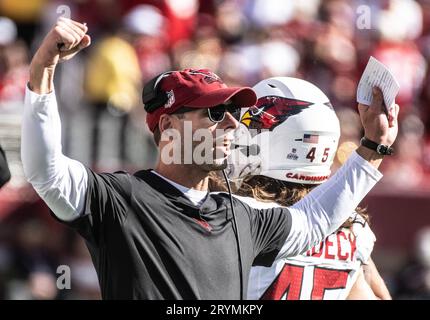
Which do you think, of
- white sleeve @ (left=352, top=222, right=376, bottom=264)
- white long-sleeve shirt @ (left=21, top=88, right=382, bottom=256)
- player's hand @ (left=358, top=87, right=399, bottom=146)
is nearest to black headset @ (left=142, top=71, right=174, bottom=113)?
white long-sleeve shirt @ (left=21, top=88, right=382, bottom=256)

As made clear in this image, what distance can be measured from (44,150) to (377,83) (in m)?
1.40

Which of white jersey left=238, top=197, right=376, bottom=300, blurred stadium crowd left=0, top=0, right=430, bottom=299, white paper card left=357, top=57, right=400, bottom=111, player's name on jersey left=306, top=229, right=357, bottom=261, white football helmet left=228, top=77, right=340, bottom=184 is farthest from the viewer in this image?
blurred stadium crowd left=0, top=0, right=430, bottom=299

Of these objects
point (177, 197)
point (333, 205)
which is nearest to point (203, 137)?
point (177, 197)

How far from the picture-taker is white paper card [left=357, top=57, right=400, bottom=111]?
389cm

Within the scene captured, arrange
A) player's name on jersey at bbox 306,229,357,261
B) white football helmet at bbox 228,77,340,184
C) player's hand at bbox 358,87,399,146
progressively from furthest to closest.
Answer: white football helmet at bbox 228,77,340,184 → player's name on jersey at bbox 306,229,357,261 → player's hand at bbox 358,87,399,146

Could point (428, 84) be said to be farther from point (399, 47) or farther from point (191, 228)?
point (191, 228)

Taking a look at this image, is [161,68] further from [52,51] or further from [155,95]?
[52,51]

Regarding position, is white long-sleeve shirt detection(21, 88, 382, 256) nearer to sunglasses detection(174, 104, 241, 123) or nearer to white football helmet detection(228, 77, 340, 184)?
sunglasses detection(174, 104, 241, 123)

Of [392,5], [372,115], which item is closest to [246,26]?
[392,5]

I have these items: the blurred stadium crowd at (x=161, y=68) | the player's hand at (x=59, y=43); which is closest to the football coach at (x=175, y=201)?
the player's hand at (x=59, y=43)

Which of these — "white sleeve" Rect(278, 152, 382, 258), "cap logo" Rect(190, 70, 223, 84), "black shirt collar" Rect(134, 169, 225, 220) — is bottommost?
"white sleeve" Rect(278, 152, 382, 258)

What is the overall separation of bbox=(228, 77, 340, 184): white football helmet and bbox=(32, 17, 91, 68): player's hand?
1.36 meters

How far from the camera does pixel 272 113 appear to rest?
14.9ft

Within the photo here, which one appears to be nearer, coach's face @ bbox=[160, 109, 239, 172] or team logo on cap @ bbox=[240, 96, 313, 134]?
coach's face @ bbox=[160, 109, 239, 172]
